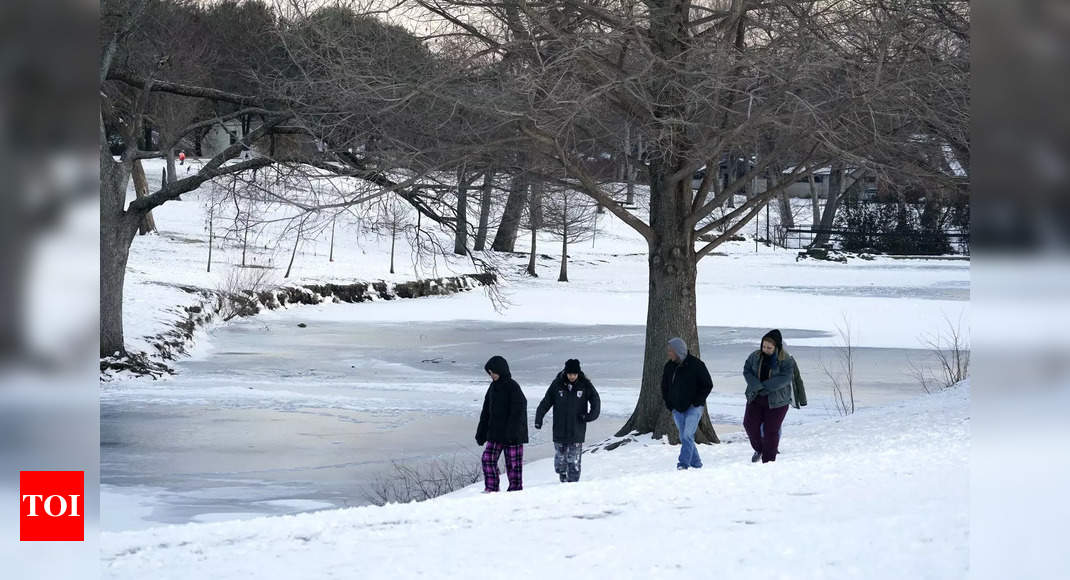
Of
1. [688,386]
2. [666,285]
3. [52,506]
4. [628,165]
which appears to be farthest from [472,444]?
[52,506]

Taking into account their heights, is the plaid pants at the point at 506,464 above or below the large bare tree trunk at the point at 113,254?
below

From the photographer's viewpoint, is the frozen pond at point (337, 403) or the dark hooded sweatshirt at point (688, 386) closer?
the dark hooded sweatshirt at point (688, 386)

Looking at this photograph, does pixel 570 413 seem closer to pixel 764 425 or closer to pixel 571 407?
pixel 571 407

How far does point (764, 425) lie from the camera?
40.0ft

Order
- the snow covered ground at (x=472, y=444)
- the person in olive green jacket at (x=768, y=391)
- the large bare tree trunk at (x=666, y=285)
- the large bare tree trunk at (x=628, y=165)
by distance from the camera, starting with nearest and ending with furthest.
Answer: the snow covered ground at (x=472, y=444)
the person in olive green jacket at (x=768, y=391)
the large bare tree trunk at (x=628, y=165)
the large bare tree trunk at (x=666, y=285)

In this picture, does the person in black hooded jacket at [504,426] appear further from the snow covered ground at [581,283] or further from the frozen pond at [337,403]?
the snow covered ground at [581,283]

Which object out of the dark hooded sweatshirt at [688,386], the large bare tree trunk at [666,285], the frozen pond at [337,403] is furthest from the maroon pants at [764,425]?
the frozen pond at [337,403]

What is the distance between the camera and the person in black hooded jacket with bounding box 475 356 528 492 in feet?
36.7

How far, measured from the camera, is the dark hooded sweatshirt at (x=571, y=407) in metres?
11.8

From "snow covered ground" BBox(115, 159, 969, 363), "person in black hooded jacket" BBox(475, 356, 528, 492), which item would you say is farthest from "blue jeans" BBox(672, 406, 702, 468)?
"snow covered ground" BBox(115, 159, 969, 363)

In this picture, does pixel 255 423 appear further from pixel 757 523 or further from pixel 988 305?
pixel 988 305

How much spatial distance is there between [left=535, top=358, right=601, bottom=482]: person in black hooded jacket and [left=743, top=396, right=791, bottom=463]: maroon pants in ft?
5.27

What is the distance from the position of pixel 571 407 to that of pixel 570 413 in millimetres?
68

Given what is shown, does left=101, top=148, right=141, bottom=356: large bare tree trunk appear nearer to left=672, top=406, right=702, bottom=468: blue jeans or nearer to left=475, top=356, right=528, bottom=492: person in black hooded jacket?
left=475, top=356, right=528, bottom=492: person in black hooded jacket
